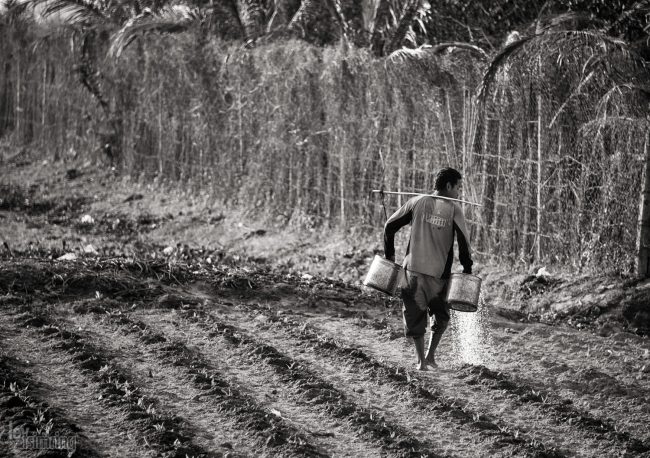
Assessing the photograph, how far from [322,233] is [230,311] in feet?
13.3

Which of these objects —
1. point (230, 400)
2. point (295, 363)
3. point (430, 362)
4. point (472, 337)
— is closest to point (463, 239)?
point (430, 362)

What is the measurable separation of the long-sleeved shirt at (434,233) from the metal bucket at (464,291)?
15 cm

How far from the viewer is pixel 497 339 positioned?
7391mm

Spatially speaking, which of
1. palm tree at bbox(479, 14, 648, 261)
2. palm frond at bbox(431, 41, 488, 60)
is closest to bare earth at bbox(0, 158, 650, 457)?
palm tree at bbox(479, 14, 648, 261)

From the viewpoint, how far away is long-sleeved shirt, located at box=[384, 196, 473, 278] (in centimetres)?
629

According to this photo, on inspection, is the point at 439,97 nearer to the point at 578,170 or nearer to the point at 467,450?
the point at 578,170

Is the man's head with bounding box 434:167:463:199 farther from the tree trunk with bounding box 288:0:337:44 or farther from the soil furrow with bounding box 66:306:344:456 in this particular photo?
the tree trunk with bounding box 288:0:337:44

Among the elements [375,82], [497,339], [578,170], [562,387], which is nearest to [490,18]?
[375,82]

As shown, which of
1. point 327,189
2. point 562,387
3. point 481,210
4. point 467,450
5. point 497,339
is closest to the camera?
point 467,450

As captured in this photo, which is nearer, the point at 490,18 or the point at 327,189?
the point at 327,189

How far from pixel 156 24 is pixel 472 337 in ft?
30.7

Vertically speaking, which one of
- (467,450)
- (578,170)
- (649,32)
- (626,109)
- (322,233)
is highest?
(649,32)

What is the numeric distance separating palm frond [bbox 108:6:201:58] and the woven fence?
11.7 inches

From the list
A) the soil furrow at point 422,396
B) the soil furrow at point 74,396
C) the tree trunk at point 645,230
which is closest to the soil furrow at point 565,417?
the soil furrow at point 422,396
